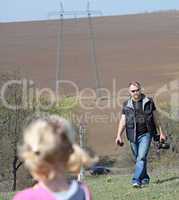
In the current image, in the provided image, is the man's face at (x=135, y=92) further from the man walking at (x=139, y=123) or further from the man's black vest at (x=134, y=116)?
the man's black vest at (x=134, y=116)

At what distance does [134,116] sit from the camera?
32.8ft

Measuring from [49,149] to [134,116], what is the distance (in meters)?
6.85

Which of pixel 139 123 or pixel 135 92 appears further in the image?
pixel 139 123

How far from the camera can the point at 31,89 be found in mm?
24578

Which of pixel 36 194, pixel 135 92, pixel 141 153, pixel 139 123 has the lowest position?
pixel 36 194

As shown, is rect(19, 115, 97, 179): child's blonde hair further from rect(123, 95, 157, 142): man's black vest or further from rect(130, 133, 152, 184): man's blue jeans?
rect(130, 133, 152, 184): man's blue jeans

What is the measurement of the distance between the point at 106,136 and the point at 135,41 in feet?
146

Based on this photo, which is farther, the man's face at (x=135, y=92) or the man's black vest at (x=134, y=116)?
the man's black vest at (x=134, y=116)

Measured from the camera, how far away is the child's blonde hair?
3.19 m

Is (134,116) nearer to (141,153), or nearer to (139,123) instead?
(139,123)

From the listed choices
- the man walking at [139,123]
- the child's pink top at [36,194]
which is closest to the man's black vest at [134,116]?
the man walking at [139,123]

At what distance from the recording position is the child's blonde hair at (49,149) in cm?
319

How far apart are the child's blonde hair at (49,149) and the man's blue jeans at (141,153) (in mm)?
6967

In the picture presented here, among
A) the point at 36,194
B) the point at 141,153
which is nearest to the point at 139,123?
the point at 141,153
